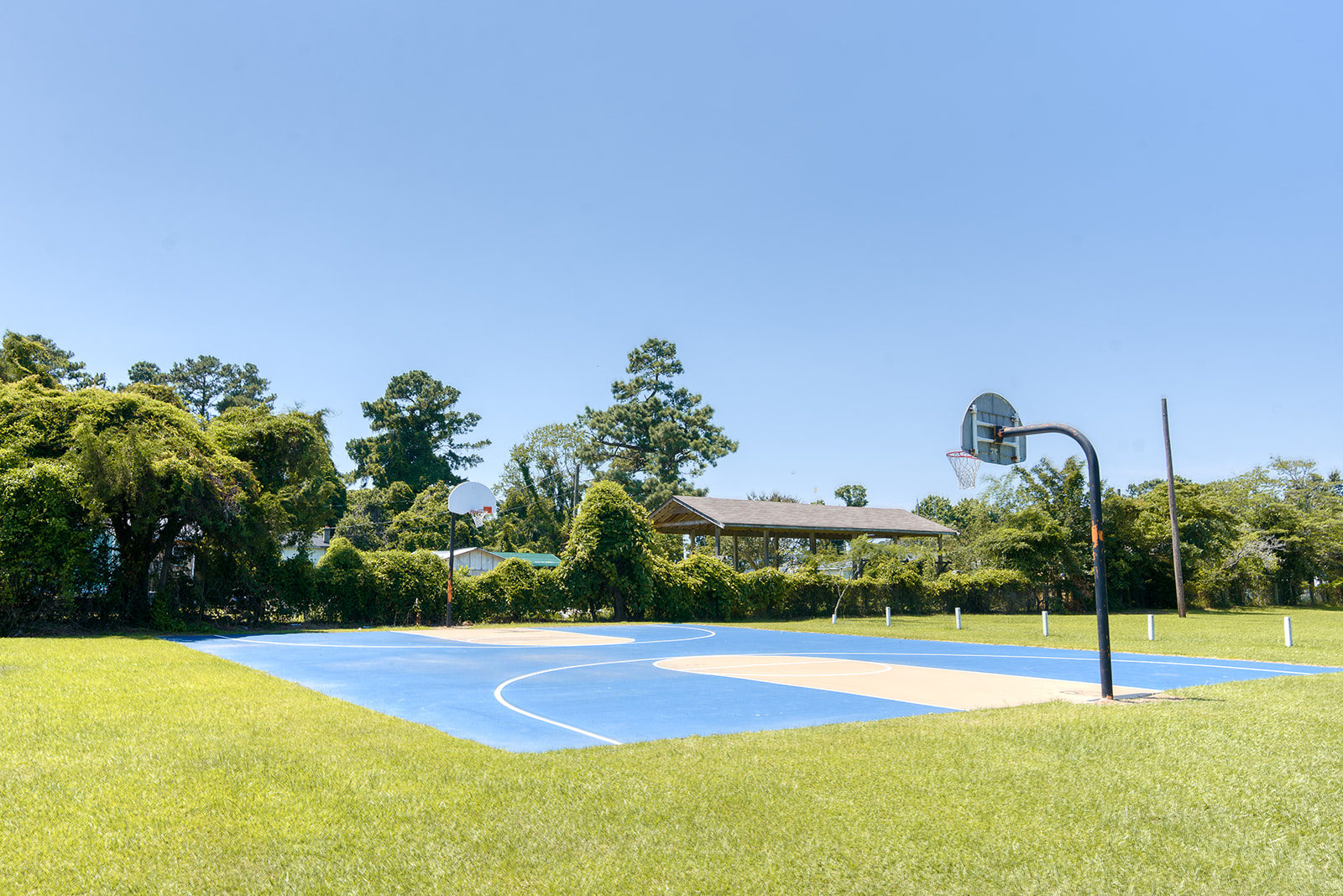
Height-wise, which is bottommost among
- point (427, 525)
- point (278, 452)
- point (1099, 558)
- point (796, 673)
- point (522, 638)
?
point (522, 638)

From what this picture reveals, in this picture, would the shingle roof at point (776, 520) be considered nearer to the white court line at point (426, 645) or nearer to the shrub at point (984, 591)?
the shrub at point (984, 591)

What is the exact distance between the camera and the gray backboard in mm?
10422

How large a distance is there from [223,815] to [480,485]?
2461cm

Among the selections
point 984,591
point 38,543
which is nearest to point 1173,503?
point 984,591

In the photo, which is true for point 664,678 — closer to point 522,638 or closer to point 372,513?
point 522,638

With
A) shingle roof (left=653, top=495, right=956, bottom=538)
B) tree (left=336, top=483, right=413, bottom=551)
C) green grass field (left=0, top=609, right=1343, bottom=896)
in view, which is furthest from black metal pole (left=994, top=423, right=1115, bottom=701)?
tree (left=336, top=483, right=413, bottom=551)

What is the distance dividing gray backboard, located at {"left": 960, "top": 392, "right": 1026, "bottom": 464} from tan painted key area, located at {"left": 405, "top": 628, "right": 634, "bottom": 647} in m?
11.1

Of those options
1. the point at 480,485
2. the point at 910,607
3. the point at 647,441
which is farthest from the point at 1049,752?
the point at 647,441

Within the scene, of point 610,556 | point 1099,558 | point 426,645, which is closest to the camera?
point 1099,558

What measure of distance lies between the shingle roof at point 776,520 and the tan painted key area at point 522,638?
40.9ft

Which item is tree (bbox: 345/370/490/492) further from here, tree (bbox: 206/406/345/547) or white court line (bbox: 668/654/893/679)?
white court line (bbox: 668/654/893/679)

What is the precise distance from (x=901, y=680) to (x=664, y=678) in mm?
3350

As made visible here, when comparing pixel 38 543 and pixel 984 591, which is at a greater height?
pixel 38 543

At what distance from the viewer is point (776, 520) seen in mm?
36188
